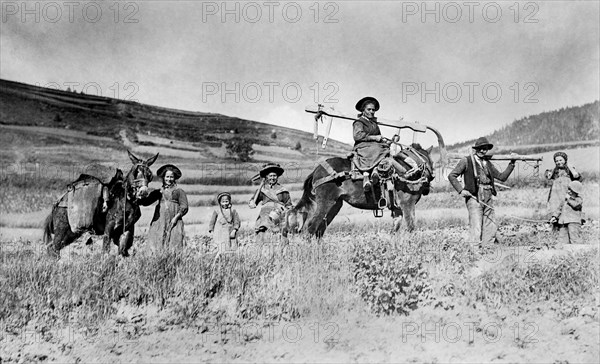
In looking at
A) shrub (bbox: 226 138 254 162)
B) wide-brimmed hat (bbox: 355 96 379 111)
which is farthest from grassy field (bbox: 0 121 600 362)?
shrub (bbox: 226 138 254 162)

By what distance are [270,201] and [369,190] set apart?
175 cm

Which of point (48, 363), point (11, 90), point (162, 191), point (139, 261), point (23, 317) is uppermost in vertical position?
point (11, 90)

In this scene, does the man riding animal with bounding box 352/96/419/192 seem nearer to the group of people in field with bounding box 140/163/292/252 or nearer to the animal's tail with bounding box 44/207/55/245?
the group of people in field with bounding box 140/163/292/252

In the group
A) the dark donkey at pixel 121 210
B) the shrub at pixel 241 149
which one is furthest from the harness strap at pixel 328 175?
the shrub at pixel 241 149

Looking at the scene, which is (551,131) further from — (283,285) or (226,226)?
(283,285)

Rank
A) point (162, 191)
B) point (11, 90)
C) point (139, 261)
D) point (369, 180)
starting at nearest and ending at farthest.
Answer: point (139, 261) → point (162, 191) → point (369, 180) → point (11, 90)

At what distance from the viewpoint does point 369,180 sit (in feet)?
32.3

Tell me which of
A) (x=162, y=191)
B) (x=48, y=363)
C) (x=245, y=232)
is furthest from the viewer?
(x=245, y=232)

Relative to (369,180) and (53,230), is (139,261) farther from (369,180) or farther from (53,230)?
(369,180)

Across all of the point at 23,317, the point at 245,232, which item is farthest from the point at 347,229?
the point at 23,317

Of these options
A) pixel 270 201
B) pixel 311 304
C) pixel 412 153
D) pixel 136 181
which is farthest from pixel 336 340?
pixel 412 153

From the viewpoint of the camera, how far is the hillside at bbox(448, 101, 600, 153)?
14.3 meters

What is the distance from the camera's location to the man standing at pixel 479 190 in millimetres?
9055

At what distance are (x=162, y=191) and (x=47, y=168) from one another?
6.11 meters
